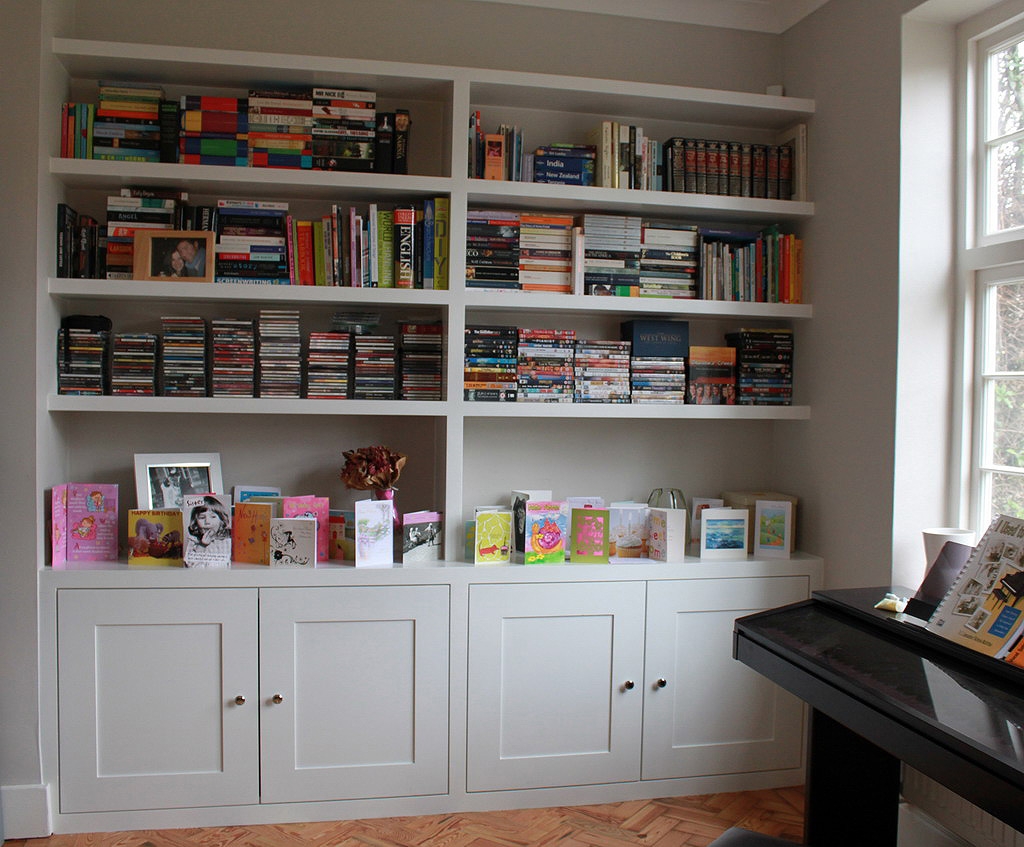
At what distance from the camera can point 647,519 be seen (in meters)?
2.82

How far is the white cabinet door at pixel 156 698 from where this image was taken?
2439 millimetres

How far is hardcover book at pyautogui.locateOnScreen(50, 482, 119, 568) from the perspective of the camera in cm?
253

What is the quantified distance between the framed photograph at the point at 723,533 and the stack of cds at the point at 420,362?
3.29 ft

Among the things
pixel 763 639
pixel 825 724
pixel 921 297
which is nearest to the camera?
pixel 763 639

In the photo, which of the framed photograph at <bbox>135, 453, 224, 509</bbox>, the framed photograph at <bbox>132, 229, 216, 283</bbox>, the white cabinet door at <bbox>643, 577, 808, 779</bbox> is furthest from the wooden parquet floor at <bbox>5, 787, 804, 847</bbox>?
the framed photograph at <bbox>132, 229, 216, 283</bbox>

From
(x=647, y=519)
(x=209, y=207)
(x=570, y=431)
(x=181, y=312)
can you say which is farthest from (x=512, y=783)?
(x=209, y=207)

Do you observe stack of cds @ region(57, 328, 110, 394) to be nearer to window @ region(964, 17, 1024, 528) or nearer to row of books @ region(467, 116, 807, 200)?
row of books @ region(467, 116, 807, 200)

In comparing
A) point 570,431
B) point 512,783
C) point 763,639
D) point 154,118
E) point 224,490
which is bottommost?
point 512,783

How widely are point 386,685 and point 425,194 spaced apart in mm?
1556

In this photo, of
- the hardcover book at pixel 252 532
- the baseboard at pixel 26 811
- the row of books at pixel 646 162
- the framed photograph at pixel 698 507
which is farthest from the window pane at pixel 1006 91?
the baseboard at pixel 26 811

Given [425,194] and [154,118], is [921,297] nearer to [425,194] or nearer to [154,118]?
[425,194]

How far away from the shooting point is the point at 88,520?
8.32 feet

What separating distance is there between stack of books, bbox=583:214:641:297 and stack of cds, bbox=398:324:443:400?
55 cm

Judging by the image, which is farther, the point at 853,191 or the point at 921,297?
the point at 853,191
